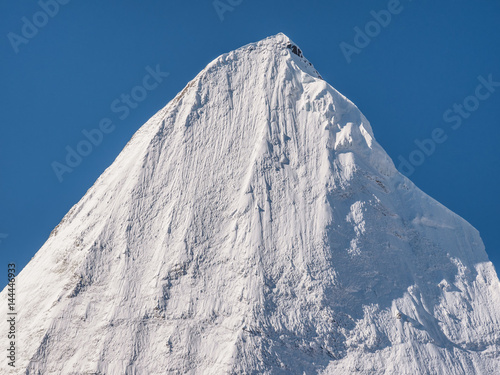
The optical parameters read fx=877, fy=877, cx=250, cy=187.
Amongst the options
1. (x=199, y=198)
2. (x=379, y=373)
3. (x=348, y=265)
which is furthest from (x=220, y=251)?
(x=379, y=373)

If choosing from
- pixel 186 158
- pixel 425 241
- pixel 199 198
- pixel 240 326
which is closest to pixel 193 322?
pixel 240 326

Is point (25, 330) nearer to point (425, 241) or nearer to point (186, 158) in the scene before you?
point (186, 158)

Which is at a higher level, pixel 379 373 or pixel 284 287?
pixel 284 287

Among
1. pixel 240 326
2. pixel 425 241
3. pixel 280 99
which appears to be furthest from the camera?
pixel 280 99

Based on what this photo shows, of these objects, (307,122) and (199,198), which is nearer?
(199,198)

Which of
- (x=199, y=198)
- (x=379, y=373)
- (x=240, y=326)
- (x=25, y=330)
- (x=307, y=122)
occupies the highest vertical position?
(x=307, y=122)

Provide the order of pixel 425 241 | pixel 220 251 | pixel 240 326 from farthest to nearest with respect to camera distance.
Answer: pixel 425 241
pixel 220 251
pixel 240 326
